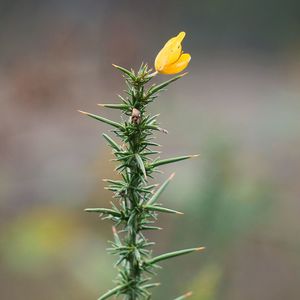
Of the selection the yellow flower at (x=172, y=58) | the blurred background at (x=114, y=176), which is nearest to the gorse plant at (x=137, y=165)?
the yellow flower at (x=172, y=58)

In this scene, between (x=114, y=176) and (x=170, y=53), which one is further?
(x=114, y=176)

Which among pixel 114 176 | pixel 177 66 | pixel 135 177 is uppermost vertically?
pixel 114 176

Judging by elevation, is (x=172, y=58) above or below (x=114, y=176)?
below

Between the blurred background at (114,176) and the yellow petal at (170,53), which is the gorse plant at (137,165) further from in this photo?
the blurred background at (114,176)

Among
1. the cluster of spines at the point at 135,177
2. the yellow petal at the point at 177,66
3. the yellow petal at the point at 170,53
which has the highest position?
the yellow petal at the point at 170,53

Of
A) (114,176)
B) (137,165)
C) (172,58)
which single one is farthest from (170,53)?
(114,176)

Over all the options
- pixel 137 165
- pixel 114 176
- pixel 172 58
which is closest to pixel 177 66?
pixel 172 58

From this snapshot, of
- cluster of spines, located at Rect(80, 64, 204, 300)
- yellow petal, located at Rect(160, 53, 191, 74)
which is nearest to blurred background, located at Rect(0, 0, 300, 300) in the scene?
cluster of spines, located at Rect(80, 64, 204, 300)

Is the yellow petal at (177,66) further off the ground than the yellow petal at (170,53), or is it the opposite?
the yellow petal at (170,53)

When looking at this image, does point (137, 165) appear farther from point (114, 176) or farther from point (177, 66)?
point (114, 176)
